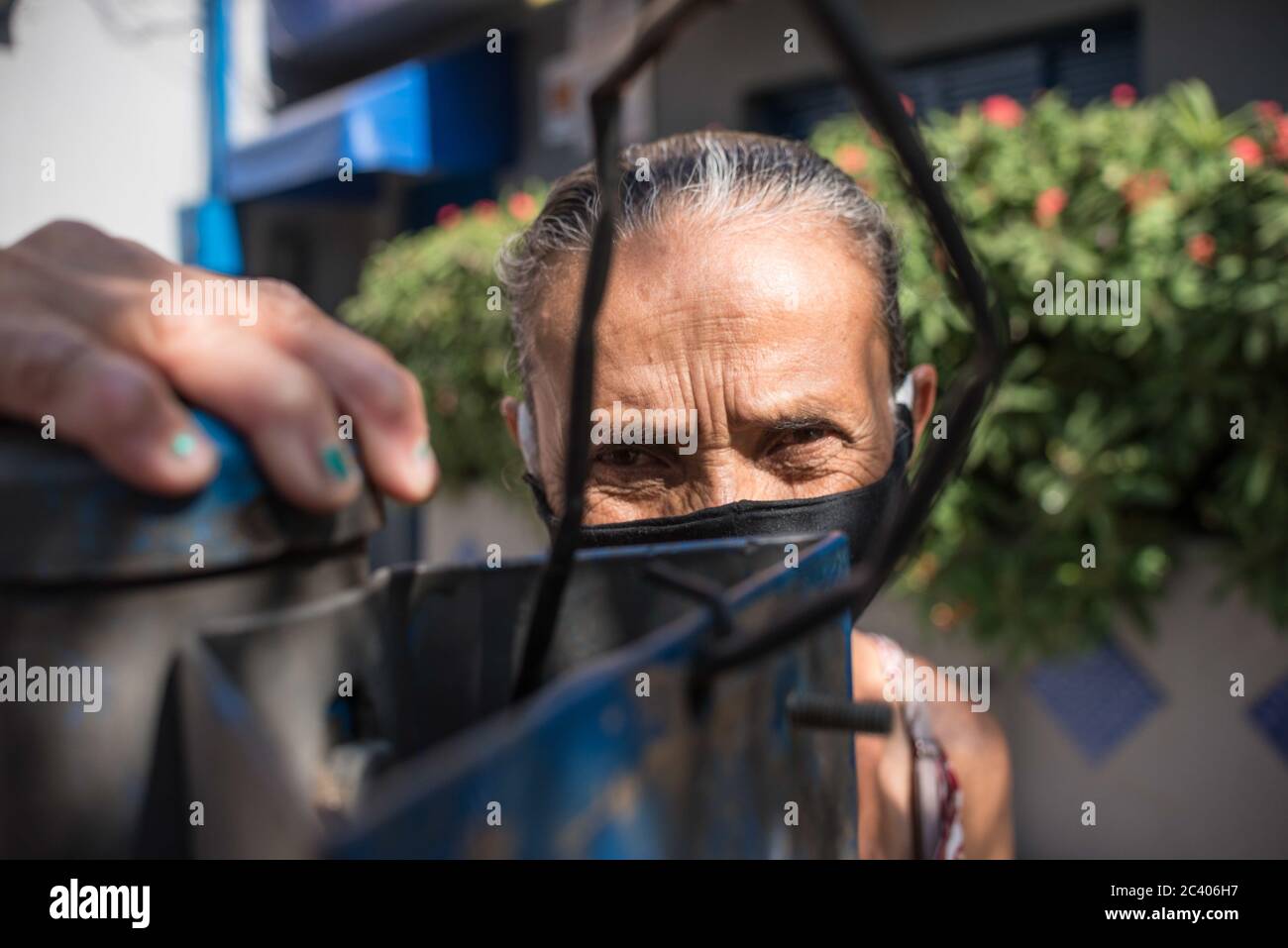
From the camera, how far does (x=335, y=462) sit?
493 millimetres

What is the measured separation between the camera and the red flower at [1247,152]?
3223mm

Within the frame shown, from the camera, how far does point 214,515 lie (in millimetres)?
464

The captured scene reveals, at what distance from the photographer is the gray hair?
154 cm

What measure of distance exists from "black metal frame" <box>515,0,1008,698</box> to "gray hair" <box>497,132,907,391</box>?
968 mm

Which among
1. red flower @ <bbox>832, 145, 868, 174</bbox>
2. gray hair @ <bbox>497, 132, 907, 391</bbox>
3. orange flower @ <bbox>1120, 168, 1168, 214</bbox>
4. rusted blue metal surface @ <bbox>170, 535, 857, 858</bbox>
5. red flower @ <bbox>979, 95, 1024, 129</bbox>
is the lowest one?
rusted blue metal surface @ <bbox>170, 535, 857, 858</bbox>

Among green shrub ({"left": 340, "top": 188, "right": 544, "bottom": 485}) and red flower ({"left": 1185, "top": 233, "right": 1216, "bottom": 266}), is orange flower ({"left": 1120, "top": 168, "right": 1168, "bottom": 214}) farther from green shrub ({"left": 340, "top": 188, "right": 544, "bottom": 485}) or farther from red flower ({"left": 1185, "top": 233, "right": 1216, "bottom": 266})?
green shrub ({"left": 340, "top": 188, "right": 544, "bottom": 485})

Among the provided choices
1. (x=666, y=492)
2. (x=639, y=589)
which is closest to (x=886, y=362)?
(x=666, y=492)

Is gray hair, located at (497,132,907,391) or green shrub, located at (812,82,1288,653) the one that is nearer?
gray hair, located at (497,132,907,391)

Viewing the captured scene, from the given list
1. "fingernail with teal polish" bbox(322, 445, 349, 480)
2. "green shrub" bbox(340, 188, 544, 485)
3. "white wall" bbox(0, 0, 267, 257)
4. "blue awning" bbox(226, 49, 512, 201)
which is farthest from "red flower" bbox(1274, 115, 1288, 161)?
"blue awning" bbox(226, 49, 512, 201)

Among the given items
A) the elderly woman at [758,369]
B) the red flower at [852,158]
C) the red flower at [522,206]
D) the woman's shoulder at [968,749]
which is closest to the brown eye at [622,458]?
the elderly woman at [758,369]

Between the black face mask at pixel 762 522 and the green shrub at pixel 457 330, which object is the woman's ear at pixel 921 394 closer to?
the black face mask at pixel 762 522

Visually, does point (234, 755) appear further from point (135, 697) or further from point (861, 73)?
point (861, 73)
